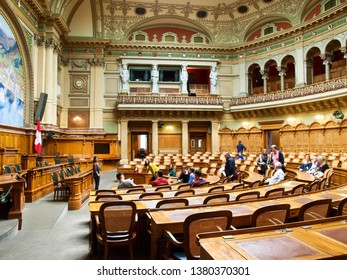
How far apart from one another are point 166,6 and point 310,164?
17.8 metres

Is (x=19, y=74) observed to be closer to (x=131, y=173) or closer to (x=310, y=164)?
(x=131, y=173)

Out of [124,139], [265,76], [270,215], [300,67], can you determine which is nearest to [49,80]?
[124,139]

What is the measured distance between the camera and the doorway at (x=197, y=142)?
23.2m

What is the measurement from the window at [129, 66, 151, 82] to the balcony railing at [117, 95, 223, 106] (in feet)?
8.39

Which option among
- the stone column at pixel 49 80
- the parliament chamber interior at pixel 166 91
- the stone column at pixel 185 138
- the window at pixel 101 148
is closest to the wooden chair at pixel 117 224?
the parliament chamber interior at pixel 166 91

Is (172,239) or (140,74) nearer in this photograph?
(172,239)

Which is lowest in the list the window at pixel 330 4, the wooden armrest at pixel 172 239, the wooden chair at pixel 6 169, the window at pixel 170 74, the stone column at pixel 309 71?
the wooden armrest at pixel 172 239

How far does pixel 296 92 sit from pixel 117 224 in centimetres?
1813

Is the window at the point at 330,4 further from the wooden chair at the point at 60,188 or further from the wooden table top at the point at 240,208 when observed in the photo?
the wooden chair at the point at 60,188

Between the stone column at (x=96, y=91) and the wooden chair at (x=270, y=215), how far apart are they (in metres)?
19.6

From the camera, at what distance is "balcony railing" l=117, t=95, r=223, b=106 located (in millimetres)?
20859

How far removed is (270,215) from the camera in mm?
3070

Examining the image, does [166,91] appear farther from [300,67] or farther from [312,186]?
[312,186]

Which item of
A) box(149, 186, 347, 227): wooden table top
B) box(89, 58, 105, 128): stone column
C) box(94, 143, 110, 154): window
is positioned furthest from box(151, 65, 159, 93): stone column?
box(149, 186, 347, 227): wooden table top
